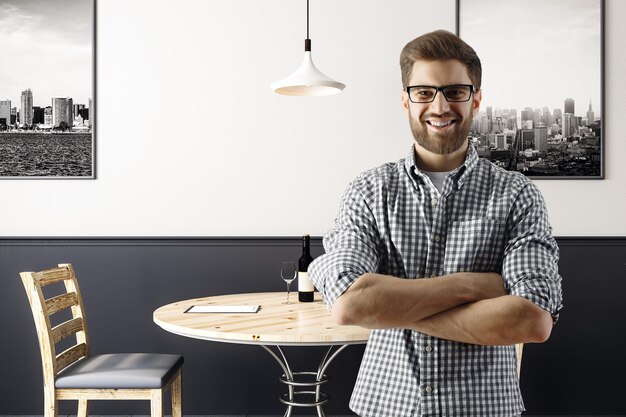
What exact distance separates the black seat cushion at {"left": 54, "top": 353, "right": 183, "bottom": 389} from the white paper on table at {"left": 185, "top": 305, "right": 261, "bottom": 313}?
0.95 ft

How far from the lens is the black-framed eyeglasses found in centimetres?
126

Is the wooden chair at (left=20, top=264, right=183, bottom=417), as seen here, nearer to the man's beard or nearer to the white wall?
the white wall

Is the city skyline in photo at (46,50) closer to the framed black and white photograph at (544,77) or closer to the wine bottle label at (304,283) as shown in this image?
the wine bottle label at (304,283)

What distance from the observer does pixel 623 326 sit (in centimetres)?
370

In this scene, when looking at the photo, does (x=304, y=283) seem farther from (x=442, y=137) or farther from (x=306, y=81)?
(x=442, y=137)

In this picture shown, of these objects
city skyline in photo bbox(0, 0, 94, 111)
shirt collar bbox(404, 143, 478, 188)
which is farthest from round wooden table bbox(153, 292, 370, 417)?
city skyline in photo bbox(0, 0, 94, 111)

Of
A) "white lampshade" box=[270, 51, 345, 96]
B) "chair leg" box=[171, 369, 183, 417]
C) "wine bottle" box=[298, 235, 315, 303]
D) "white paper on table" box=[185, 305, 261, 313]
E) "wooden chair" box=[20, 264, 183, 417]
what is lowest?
"chair leg" box=[171, 369, 183, 417]

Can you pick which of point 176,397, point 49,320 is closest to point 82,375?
point 49,320

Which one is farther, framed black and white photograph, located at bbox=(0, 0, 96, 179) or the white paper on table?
framed black and white photograph, located at bbox=(0, 0, 96, 179)

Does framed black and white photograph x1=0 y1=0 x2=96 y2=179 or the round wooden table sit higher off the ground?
framed black and white photograph x1=0 y1=0 x2=96 y2=179

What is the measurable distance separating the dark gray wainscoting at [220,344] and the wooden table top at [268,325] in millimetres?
740

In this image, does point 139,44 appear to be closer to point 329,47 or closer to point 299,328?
point 329,47

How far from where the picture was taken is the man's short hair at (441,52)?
4.15ft

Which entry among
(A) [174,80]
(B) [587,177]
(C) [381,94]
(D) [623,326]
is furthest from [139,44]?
(D) [623,326]
